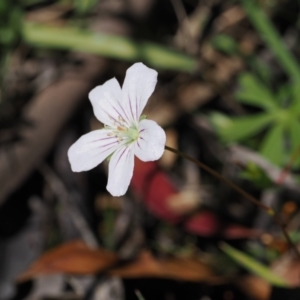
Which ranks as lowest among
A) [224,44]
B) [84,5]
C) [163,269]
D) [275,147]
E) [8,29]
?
[163,269]

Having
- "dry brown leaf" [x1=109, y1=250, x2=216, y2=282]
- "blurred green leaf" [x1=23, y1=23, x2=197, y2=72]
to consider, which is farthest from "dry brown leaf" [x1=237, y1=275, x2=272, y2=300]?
"blurred green leaf" [x1=23, y1=23, x2=197, y2=72]

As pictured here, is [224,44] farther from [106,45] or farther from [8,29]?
[8,29]

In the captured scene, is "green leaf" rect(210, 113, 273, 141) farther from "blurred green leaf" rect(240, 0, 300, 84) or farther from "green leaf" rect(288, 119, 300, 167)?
"blurred green leaf" rect(240, 0, 300, 84)

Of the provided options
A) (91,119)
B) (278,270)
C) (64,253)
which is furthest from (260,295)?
(91,119)

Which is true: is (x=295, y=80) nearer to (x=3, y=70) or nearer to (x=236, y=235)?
(x=236, y=235)

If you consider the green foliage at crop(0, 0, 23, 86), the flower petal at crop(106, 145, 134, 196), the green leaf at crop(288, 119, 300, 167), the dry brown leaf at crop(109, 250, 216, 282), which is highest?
the green foliage at crop(0, 0, 23, 86)

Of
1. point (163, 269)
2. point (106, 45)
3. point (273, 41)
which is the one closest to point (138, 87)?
point (163, 269)
